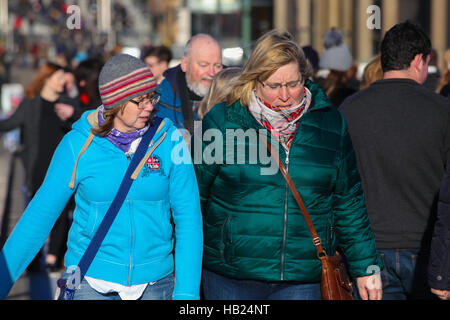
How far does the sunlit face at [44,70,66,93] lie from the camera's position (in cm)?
802

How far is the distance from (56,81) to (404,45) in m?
4.34

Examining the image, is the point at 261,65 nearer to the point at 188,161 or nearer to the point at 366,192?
the point at 188,161

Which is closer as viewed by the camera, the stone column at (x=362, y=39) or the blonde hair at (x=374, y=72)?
the blonde hair at (x=374, y=72)

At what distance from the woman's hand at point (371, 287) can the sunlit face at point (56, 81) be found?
4743 mm

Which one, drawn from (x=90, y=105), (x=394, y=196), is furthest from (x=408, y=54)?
(x=90, y=105)

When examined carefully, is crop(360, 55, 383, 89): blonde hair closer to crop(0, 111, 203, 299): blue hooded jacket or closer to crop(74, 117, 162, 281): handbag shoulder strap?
crop(0, 111, 203, 299): blue hooded jacket

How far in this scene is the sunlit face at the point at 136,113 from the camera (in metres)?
3.63

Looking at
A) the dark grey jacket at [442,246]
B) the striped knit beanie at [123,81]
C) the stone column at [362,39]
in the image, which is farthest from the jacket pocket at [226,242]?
the stone column at [362,39]

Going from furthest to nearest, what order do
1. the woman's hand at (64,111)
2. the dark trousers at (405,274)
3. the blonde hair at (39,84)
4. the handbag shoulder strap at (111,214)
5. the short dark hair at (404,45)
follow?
the blonde hair at (39,84) < the woman's hand at (64,111) < the short dark hair at (404,45) < the dark trousers at (405,274) < the handbag shoulder strap at (111,214)

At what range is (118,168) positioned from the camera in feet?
11.8

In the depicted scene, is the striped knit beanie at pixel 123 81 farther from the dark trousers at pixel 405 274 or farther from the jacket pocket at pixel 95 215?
the dark trousers at pixel 405 274

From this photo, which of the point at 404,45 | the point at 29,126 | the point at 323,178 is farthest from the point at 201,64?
the point at 29,126

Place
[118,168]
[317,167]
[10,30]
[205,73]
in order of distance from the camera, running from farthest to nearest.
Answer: [10,30]
[205,73]
[317,167]
[118,168]

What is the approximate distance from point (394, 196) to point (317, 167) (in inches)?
29.0
